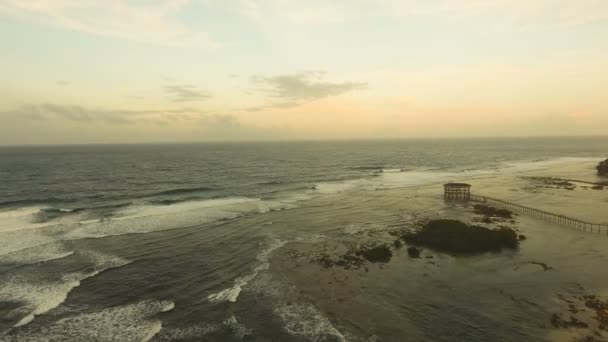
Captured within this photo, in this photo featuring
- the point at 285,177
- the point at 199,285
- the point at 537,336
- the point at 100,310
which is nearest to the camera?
the point at 537,336

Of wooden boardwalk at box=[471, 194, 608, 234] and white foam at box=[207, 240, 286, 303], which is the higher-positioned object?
wooden boardwalk at box=[471, 194, 608, 234]

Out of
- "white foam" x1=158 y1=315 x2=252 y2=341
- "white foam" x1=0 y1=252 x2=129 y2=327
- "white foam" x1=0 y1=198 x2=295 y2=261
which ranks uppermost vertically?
"white foam" x1=0 y1=198 x2=295 y2=261

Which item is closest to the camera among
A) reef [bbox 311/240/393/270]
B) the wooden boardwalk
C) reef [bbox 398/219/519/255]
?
reef [bbox 311/240/393/270]

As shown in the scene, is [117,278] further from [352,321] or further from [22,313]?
[352,321]

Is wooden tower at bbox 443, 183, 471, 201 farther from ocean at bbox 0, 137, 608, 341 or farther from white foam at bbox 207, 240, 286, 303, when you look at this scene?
white foam at bbox 207, 240, 286, 303

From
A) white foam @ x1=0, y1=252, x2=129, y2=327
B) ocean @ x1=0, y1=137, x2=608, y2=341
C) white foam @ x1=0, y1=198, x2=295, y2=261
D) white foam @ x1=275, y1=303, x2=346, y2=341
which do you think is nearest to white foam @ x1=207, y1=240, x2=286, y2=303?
ocean @ x1=0, y1=137, x2=608, y2=341

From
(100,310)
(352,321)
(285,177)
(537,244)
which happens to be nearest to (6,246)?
(100,310)

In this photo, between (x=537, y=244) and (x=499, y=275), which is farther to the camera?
(x=537, y=244)
